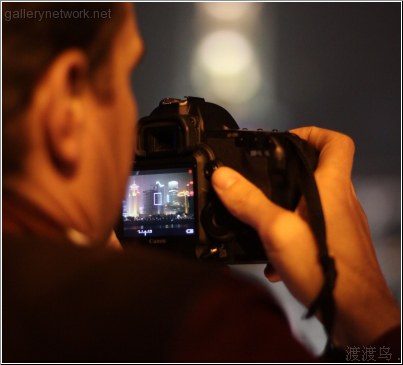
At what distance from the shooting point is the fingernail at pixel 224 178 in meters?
0.79

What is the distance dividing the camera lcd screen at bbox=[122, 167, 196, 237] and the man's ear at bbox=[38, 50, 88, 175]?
0.40m

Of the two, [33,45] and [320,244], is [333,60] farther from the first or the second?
[33,45]

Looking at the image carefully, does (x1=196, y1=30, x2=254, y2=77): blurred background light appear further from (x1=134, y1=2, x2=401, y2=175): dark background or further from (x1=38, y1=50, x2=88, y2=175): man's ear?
(x1=38, y1=50, x2=88, y2=175): man's ear

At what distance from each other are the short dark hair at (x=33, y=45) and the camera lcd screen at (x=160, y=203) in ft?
1.26

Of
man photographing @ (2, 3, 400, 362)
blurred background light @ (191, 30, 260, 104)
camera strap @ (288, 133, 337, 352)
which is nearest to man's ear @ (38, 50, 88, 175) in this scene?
man photographing @ (2, 3, 400, 362)

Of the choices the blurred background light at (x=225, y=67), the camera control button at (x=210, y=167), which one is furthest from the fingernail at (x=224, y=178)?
the blurred background light at (x=225, y=67)

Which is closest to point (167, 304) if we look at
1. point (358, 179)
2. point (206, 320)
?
point (206, 320)

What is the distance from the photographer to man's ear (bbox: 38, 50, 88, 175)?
411 millimetres

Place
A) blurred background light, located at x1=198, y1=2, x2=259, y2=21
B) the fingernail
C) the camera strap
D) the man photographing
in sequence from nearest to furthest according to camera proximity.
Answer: the man photographing, the camera strap, the fingernail, blurred background light, located at x1=198, y1=2, x2=259, y2=21

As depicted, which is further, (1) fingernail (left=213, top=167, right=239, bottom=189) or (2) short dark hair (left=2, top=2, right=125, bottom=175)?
(1) fingernail (left=213, top=167, right=239, bottom=189)

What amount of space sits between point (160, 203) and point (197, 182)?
0.06m

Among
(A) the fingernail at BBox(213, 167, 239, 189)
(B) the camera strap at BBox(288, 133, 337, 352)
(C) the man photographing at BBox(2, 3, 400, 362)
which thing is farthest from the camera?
(A) the fingernail at BBox(213, 167, 239, 189)

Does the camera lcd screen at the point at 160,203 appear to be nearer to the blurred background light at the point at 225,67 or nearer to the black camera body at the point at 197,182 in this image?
the black camera body at the point at 197,182

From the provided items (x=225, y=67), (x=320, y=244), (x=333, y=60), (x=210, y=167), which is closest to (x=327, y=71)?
(x=333, y=60)
